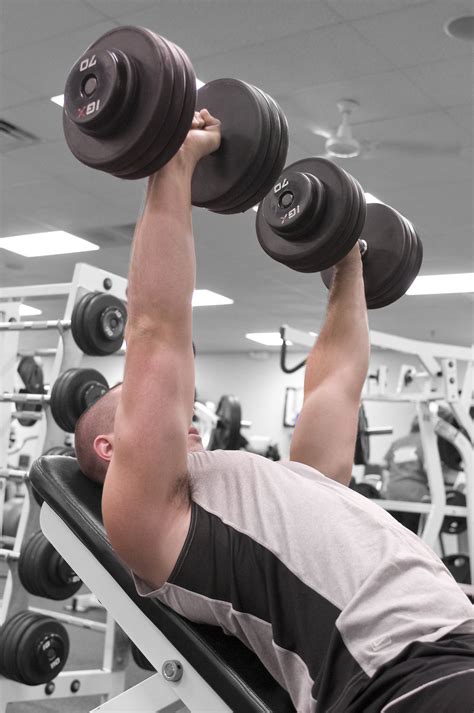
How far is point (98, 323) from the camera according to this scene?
2395 millimetres

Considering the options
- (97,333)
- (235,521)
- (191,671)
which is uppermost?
(97,333)

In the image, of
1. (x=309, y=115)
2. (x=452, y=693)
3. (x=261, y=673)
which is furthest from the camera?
(x=309, y=115)

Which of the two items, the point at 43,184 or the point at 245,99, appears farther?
the point at 43,184

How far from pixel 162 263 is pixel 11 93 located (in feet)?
8.60

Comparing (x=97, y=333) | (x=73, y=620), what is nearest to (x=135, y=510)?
(x=97, y=333)

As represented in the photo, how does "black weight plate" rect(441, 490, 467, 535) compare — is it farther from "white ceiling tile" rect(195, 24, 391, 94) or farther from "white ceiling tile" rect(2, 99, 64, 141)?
"white ceiling tile" rect(2, 99, 64, 141)

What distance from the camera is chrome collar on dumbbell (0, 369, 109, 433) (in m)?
2.34

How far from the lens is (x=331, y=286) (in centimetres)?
144

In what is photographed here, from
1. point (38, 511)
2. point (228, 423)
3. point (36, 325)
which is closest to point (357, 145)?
point (228, 423)

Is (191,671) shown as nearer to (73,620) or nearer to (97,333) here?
(97,333)

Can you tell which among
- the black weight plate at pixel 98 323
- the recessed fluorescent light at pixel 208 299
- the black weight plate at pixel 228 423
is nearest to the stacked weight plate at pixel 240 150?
the black weight plate at pixel 98 323

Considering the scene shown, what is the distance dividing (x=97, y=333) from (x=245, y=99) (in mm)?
1414

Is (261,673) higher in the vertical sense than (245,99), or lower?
lower

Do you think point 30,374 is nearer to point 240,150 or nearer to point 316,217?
point 316,217
